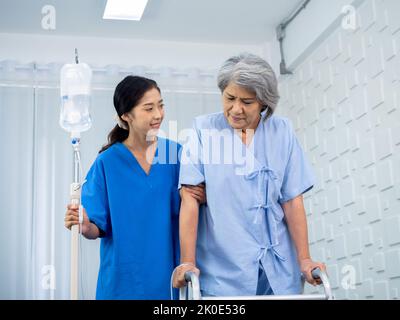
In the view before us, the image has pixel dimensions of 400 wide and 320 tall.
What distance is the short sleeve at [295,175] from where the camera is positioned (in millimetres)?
1675

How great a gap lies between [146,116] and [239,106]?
1.05 feet

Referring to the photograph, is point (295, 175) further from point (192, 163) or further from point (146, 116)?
point (146, 116)

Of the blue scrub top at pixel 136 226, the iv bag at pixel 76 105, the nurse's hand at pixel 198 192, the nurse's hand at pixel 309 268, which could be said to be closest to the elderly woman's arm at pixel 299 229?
the nurse's hand at pixel 309 268

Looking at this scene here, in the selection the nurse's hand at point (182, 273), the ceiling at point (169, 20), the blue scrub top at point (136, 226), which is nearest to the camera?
the nurse's hand at point (182, 273)

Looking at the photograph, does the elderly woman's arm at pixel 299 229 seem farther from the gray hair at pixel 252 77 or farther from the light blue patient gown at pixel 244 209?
the gray hair at pixel 252 77

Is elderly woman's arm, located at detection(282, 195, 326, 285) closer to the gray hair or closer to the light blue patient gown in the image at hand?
the light blue patient gown

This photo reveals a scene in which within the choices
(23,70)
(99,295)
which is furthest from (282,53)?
(99,295)

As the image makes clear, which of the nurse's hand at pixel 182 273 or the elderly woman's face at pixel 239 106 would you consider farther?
the elderly woman's face at pixel 239 106

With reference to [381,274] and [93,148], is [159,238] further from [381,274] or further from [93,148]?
[93,148]

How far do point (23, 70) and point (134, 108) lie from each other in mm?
2020

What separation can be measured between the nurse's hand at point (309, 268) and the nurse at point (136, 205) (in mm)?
377

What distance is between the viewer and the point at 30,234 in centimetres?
353

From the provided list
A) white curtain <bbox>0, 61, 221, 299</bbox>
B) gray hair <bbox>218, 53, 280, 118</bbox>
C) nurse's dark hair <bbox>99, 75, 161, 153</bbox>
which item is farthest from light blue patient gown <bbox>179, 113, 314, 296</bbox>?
white curtain <bbox>0, 61, 221, 299</bbox>

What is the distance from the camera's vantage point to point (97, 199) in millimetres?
1796
